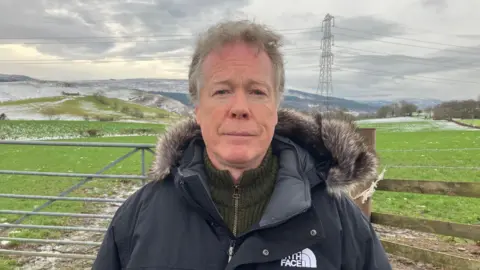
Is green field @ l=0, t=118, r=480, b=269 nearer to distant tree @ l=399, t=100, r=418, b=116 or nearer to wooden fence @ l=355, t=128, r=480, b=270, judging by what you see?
wooden fence @ l=355, t=128, r=480, b=270

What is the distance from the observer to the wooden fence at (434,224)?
3680 millimetres

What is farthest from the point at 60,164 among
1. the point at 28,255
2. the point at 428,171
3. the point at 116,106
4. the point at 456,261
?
the point at 116,106

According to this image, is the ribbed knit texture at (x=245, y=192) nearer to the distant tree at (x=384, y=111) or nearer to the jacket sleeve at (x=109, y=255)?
the jacket sleeve at (x=109, y=255)

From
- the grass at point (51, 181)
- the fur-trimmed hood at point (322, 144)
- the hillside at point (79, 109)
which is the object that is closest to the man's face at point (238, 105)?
the fur-trimmed hood at point (322, 144)

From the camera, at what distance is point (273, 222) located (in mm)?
1508

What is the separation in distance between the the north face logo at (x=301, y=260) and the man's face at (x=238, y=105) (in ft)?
1.32

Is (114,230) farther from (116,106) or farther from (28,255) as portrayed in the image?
(116,106)

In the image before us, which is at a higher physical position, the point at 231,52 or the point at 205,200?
the point at 231,52

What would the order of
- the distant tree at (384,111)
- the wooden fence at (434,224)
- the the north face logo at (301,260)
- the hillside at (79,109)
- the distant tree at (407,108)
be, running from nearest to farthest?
the the north face logo at (301,260)
the wooden fence at (434,224)
the distant tree at (384,111)
the distant tree at (407,108)
the hillside at (79,109)

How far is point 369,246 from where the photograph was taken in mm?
1604

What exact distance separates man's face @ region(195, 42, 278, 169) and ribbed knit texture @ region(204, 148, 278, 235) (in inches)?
1.7

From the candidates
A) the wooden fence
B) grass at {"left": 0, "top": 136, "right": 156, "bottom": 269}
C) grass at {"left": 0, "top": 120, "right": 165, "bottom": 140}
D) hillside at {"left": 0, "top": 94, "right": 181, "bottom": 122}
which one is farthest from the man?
hillside at {"left": 0, "top": 94, "right": 181, "bottom": 122}

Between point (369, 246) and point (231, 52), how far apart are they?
3.22 feet

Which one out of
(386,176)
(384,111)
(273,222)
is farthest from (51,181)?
(384,111)
